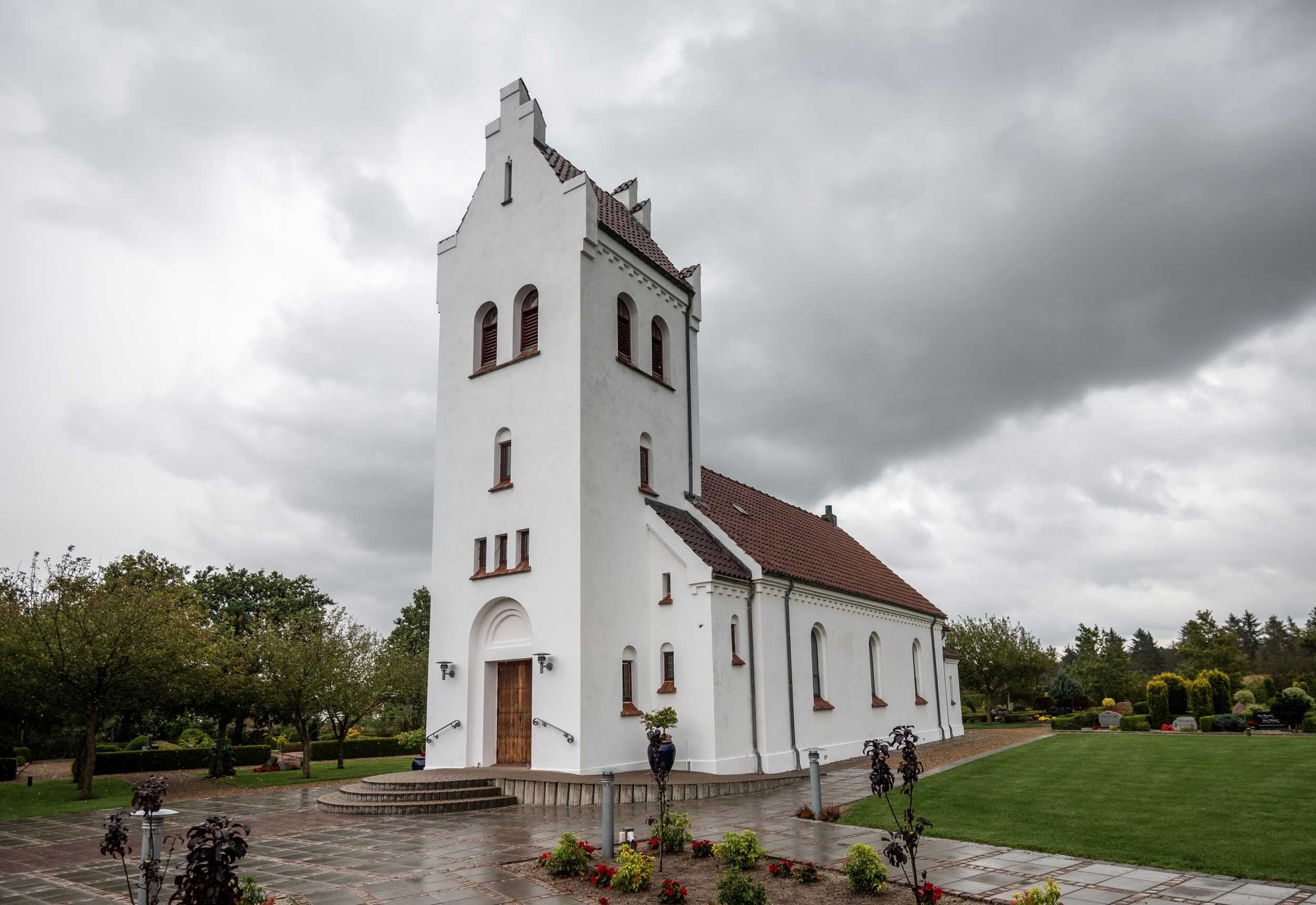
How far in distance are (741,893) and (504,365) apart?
621 inches

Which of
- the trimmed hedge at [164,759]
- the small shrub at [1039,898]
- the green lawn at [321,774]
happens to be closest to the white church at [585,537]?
the green lawn at [321,774]

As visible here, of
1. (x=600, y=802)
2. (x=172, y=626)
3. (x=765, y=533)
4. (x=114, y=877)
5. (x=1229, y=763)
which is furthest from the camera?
(x=765, y=533)

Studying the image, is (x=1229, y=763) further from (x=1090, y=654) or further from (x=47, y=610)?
(x=1090, y=654)

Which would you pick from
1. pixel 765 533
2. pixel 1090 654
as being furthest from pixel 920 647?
pixel 1090 654

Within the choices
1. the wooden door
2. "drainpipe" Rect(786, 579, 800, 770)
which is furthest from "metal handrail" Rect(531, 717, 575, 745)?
"drainpipe" Rect(786, 579, 800, 770)

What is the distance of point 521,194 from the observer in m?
22.5

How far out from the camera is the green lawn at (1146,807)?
9.99 metres

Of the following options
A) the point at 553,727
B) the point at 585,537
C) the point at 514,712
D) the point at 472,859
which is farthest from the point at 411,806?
the point at 585,537

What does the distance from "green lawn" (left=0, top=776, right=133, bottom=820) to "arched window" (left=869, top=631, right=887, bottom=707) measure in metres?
20.8

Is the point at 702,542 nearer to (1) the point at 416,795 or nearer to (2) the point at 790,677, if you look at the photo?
(2) the point at 790,677

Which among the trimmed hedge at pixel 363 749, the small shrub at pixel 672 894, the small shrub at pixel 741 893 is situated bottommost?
the trimmed hedge at pixel 363 749

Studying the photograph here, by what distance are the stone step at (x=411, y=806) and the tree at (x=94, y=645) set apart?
8.22 metres

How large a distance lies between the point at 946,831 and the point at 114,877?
10996mm

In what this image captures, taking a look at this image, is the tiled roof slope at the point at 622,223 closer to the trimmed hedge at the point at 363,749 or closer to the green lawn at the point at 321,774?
the green lawn at the point at 321,774
